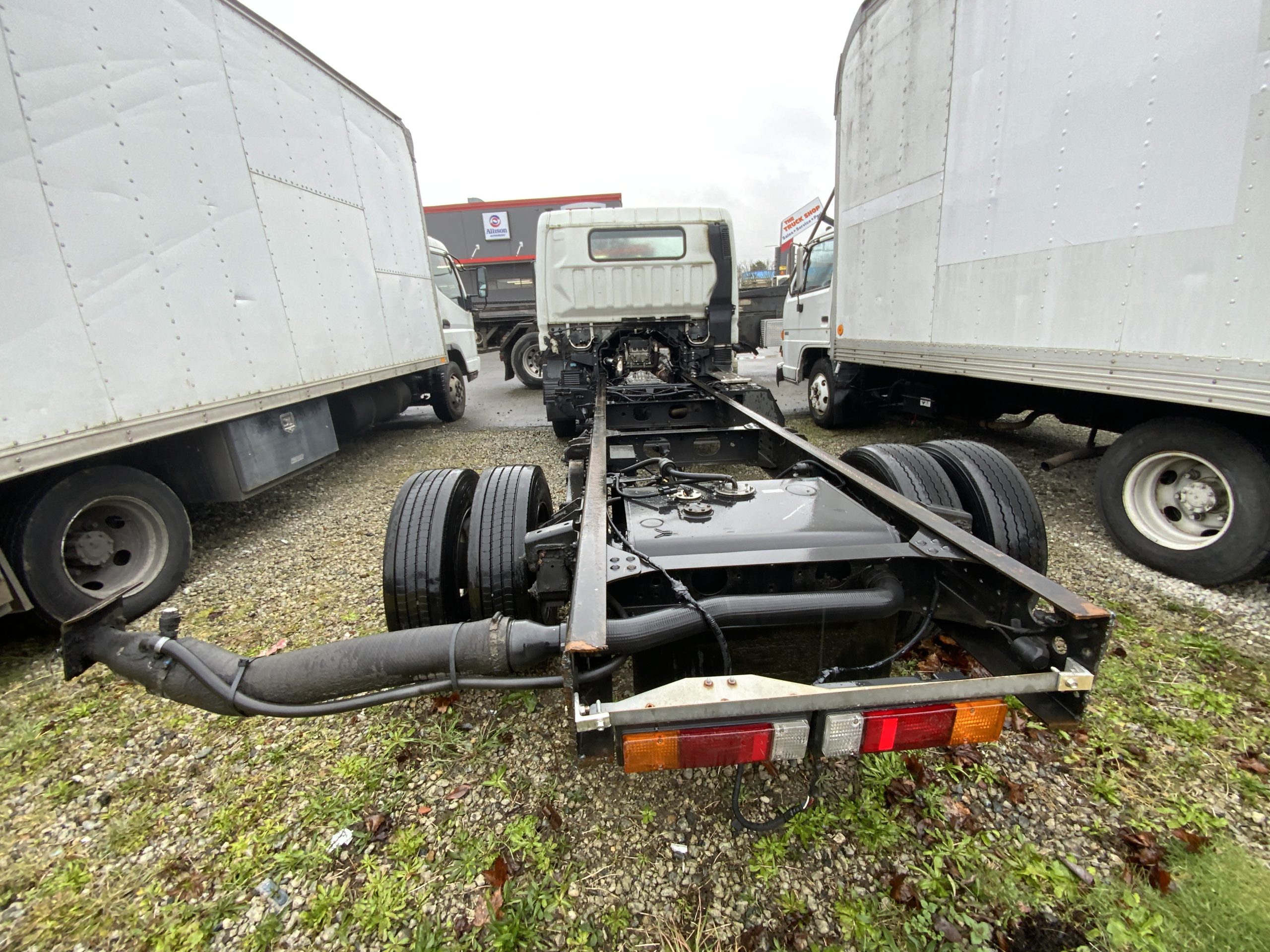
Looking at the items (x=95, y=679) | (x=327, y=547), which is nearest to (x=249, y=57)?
(x=327, y=547)

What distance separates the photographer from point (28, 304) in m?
2.68

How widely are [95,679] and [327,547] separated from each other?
1669mm

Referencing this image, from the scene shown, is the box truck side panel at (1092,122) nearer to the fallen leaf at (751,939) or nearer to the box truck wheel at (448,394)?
the fallen leaf at (751,939)

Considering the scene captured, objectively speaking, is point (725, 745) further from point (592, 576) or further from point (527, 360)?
point (527, 360)

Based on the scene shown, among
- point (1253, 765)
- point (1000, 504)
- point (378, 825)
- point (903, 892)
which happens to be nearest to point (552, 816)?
point (378, 825)

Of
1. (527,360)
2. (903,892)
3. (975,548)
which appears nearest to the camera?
(903,892)

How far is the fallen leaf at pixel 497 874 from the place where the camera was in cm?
174

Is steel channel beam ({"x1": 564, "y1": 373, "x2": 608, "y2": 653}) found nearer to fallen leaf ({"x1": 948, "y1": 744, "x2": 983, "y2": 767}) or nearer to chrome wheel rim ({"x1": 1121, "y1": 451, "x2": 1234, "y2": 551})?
fallen leaf ({"x1": 948, "y1": 744, "x2": 983, "y2": 767})

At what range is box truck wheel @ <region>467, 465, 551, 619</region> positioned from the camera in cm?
245

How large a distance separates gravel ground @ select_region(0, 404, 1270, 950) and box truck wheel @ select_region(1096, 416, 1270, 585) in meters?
0.37

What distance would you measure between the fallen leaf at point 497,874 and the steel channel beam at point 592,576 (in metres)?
0.82

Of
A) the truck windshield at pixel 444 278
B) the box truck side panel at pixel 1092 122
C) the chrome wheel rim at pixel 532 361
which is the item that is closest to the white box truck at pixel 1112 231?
the box truck side panel at pixel 1092 122

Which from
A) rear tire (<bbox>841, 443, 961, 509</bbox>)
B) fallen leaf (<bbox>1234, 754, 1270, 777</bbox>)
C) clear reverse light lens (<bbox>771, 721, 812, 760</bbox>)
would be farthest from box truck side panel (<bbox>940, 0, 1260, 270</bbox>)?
clear reverse light lens (<bbox>771, 721, 812, 760</bbox>)

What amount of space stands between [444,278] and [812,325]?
6170 millimetres
